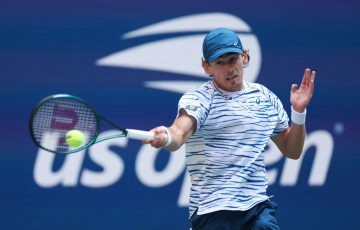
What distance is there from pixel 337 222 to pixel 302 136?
192 cm

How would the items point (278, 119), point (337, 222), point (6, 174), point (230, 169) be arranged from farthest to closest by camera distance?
1. point (337, 222)
2. point (6, 174)
3. point (278, 119)
4. point (230, 169)

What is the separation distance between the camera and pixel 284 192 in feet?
19.8

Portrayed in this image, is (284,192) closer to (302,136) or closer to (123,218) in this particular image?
(123,218)

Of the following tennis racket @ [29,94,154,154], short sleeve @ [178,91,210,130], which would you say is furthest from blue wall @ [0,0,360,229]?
short sleeve @ [178,91,210,130]

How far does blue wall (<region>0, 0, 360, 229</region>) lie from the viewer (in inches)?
226

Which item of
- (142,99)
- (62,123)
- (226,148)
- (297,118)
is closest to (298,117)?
(297,118)

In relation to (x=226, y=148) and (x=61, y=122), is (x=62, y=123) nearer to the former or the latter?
(x=61, y=122)

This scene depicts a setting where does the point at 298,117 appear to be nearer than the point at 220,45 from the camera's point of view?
No

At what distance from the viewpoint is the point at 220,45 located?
405cm

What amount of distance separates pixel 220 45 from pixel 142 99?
188 centimetres

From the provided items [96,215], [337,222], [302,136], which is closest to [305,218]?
[337,222]

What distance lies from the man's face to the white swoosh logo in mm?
1789

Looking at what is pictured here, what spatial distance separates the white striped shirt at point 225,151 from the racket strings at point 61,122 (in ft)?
1.40

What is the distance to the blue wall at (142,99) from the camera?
574cm
